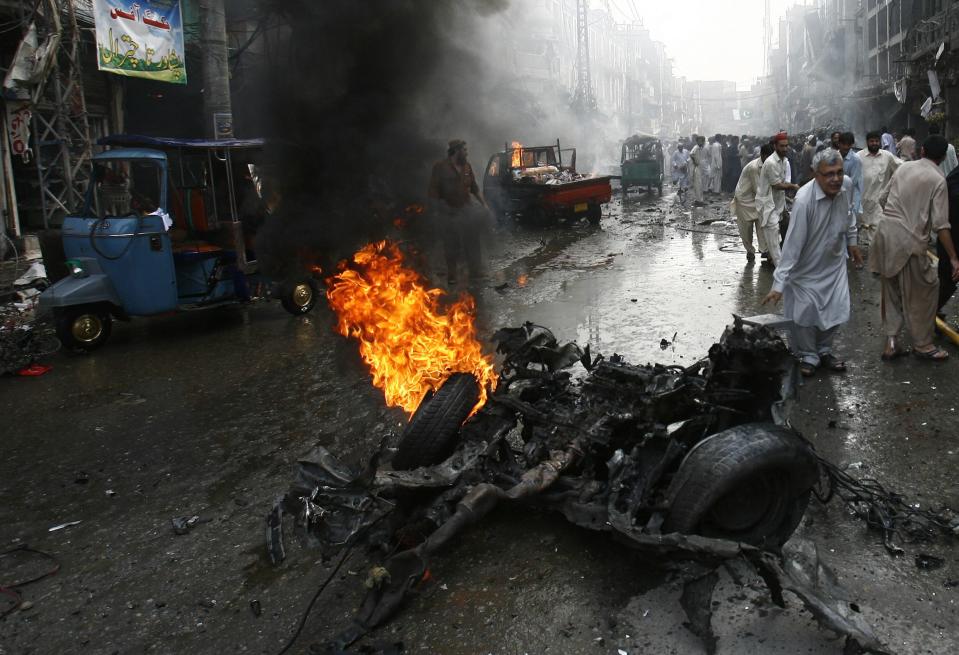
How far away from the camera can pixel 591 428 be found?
3.65 metres

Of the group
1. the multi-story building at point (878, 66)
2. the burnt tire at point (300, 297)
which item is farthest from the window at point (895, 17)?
the burnt tire at point (300, 297)

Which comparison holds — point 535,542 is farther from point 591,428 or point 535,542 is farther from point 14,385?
point 14,385

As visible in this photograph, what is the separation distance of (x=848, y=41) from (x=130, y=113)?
158 ft

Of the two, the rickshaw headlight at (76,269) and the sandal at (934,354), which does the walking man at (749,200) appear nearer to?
the sandal at (934,354)

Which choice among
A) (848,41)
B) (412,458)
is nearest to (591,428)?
(412,458)

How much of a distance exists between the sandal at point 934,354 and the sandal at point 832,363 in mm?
636

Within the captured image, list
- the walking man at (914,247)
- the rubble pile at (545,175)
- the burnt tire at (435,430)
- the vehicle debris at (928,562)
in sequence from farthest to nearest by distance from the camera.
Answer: the rubble pile at (545,175)
the walking man at (914,247)
the burnt tire at (435,430)
the vehicle debris at (928,562)

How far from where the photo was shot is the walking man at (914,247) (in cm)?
576

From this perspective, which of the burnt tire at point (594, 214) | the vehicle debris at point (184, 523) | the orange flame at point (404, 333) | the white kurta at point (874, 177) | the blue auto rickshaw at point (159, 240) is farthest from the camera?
the burnt tire at point (594, 214)

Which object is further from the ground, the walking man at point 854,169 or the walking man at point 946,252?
the walking man at point 854,169

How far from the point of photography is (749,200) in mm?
10484

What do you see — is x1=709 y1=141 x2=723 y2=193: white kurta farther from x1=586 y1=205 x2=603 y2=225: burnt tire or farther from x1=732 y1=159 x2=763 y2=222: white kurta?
x1=732 y1=159 x2=763 y2=222: white kurta

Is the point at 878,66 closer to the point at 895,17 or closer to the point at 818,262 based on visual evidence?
the point at 895,17

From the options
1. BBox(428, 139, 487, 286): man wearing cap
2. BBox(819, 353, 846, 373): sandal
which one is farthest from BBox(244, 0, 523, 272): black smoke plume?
BBox(819, 353, 846, 373): sandal
